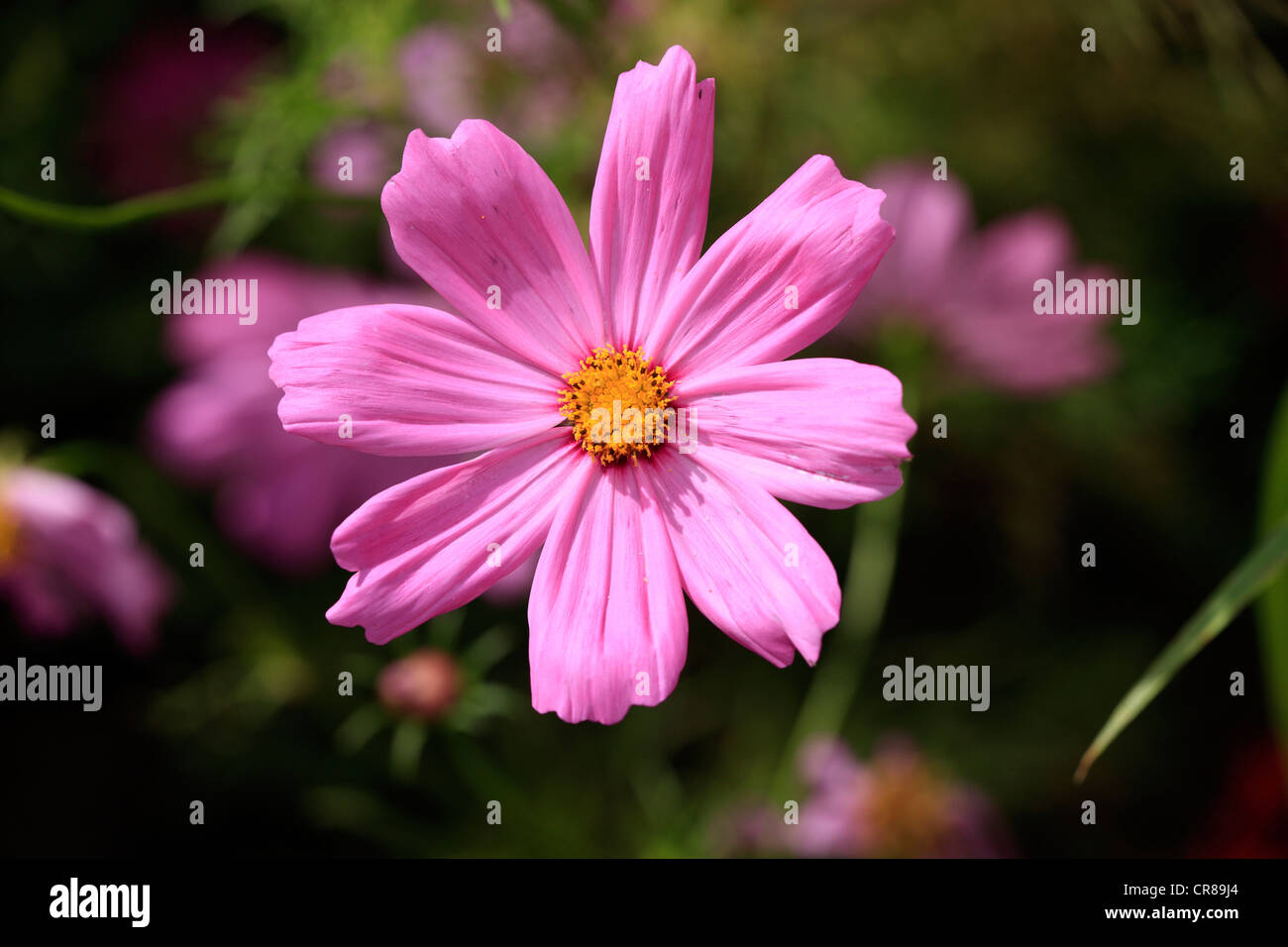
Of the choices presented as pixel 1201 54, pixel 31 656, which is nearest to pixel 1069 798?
pixel 1201 54

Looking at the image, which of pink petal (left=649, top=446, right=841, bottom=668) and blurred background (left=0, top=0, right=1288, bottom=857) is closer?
pink petal (left=649, top=446, right=841, bottom=668)

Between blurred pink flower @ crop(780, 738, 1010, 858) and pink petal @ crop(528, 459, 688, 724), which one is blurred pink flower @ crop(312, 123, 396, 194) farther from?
blurred pink flower @ crop(780, 738, 1010, 858)

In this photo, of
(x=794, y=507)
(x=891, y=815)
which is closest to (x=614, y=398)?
(x=794, y=507)

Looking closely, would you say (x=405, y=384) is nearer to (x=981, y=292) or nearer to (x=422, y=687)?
(x=422, y=687)

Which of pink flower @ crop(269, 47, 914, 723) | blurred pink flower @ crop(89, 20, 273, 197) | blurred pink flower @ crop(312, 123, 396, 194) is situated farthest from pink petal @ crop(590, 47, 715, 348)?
blurred pink flower @ crop(89, 20, 273, 197)

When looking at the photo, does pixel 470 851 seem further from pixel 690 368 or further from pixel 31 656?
pixel 690 368
